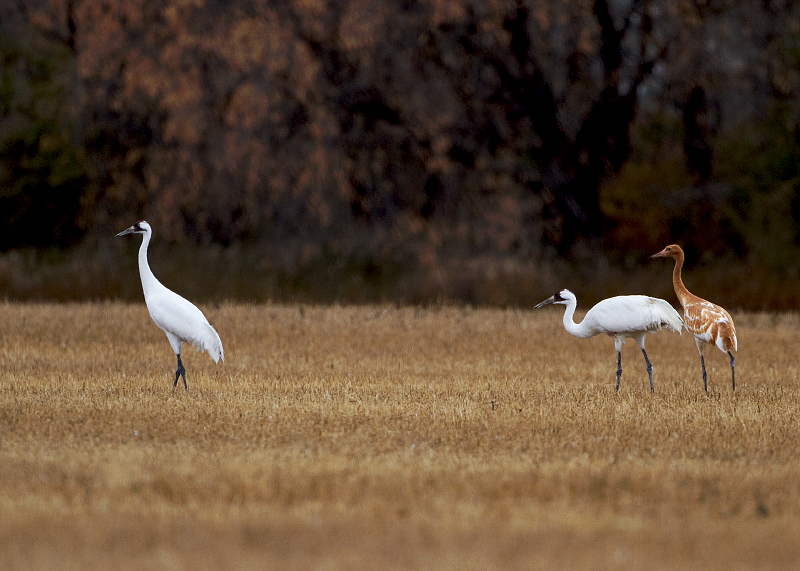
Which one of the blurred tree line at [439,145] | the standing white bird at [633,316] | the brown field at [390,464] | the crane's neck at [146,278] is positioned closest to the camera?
the brown field at [390,464]

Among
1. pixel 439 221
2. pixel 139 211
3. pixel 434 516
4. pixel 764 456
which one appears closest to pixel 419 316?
pixel 439 221

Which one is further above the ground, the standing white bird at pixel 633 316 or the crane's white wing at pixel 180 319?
the standing white bird at pixel 633 316

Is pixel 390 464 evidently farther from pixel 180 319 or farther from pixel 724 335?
pixel 724 335

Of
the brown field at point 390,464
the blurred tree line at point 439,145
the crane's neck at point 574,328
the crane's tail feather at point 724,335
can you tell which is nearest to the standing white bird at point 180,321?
the brown field at point 390,464

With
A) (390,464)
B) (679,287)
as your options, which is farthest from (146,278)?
(679,287)

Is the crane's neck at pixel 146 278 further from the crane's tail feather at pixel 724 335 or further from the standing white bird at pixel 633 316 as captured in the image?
the crane's tail feather at pixel 724 335

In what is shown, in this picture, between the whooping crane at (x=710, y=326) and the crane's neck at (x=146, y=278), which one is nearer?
the whooping crane at (x=710, y=326)

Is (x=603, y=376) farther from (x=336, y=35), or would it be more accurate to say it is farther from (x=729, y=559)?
(x=336, y=35)

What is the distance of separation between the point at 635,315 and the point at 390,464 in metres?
5.07

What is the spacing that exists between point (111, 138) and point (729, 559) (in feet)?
70.7

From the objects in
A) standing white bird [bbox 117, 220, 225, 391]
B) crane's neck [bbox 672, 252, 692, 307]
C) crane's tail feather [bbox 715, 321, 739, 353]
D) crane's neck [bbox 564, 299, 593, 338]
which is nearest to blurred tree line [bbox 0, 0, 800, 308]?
crane's neck [bbox 672, 252, 692, 307]

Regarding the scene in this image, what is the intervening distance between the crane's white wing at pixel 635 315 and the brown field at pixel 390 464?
69cm

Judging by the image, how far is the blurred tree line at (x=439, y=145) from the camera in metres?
21.0

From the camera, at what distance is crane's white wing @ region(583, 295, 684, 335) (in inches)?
463
